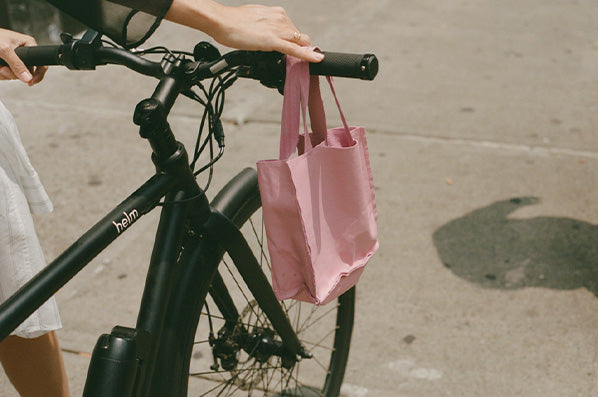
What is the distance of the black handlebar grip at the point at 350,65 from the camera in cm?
156

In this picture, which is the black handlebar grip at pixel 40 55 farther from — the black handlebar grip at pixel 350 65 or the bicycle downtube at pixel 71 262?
the black handlebar grip at pixel 350 65

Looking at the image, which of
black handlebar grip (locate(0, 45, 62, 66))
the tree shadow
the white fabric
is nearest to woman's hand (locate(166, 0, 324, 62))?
black handlebar grip (locate(0, 45, 62, 66))

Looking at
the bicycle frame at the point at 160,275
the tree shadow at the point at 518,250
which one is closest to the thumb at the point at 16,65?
the bicycle frame at the point at 160,275

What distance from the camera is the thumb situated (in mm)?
1732

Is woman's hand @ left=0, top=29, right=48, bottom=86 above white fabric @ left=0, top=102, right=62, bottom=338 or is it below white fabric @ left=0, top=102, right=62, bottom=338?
above

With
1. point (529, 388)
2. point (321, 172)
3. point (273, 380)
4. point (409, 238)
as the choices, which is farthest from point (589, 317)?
point (321, 172)

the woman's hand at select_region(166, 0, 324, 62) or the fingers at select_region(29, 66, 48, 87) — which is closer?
the woman's hand at select_region(166, 0, 324, 62)

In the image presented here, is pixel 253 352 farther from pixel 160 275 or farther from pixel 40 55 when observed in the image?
pixel 40 55

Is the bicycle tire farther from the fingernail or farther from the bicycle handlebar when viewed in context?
the fingernail

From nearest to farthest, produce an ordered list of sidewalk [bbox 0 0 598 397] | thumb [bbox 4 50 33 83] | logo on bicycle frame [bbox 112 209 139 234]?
logo on bicycle frame [bbox 112 209 139 234]
thumb [bbox 4 50 33 83]
sidewalk [bbox 0 0 598 397]

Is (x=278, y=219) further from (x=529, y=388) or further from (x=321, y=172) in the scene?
(x=529, y=388)

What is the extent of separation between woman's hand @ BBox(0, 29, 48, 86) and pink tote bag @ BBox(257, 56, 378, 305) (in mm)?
615

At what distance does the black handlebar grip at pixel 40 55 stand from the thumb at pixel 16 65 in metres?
0.01

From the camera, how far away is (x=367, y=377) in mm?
2889
